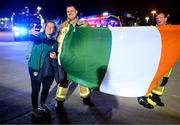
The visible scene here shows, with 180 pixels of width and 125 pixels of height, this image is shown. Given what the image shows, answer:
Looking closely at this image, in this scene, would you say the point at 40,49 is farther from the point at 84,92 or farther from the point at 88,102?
the point at 88,102

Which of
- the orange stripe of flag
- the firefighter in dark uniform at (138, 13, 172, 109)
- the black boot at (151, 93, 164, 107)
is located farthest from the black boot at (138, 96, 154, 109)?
the orange stripe of flag

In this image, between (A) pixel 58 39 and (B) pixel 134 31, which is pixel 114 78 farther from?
(A) pixel 58 39

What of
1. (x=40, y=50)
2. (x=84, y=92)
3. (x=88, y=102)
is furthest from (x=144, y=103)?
(x=40, y=50)

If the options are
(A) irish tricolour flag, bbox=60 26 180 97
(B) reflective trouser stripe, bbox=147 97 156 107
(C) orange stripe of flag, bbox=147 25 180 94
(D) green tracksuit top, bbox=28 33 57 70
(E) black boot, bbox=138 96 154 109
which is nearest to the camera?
(D) green tracksuit top, bbox=28 33 57 70

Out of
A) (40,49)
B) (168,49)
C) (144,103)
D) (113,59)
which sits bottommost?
(144,103)

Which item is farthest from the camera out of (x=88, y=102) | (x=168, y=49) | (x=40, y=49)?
(x=88, y=102)

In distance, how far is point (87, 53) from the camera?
18.2 feet

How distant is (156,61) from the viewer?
5.65 metres

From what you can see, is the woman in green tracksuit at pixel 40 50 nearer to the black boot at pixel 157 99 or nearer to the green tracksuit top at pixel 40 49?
the green tracksuit top at pixel 40 49

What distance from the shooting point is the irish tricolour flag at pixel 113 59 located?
5.54 m

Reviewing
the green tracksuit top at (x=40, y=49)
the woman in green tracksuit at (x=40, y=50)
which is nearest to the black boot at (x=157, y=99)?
the woman in green tracksuit at (x=40, y=50)

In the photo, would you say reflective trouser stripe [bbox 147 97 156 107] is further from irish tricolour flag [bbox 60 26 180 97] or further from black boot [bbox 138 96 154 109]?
irish tricolour flag [bbox 60 26 180 97]

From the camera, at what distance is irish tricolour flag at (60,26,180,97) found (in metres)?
5.54

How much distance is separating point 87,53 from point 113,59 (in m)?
0.48
